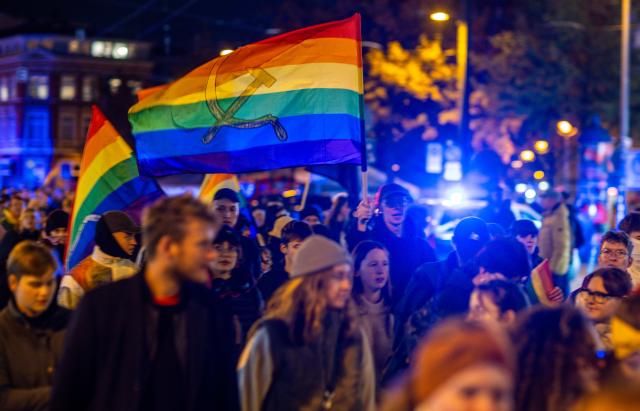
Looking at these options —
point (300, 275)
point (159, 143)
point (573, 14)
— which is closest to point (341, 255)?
point (300, 275)

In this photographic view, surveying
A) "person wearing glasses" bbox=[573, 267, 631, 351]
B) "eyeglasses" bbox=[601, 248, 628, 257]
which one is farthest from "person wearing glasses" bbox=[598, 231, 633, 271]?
"person wearing glasses" bbox=[573, 267, 631, 351]

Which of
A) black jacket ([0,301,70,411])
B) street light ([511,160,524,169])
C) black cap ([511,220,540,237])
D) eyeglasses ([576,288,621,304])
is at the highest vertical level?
street light ([511,160,524,169])

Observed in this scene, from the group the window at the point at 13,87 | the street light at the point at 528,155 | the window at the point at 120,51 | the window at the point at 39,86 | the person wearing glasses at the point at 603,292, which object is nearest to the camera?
the person wearing glasses at the point at 603,292

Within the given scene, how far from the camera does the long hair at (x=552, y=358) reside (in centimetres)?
400

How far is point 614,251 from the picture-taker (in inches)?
311

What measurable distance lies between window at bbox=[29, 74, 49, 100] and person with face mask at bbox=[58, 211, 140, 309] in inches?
3660

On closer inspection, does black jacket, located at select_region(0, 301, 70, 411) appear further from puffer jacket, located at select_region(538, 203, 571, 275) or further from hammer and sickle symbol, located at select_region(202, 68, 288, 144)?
puffer jacket, located at select_region(538, 203, 571, 275)

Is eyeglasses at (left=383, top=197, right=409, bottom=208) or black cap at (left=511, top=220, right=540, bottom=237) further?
black cap at (left=511, top=220, right=540, bottom=237)

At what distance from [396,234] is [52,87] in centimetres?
9225

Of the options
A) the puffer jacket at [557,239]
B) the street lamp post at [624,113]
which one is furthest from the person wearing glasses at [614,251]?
the street lamp post at [624,113]

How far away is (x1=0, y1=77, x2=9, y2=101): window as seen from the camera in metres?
99.0

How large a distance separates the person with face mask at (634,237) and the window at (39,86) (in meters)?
92.0

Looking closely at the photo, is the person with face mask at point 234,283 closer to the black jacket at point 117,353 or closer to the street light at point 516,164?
the black jacket at point 117,353

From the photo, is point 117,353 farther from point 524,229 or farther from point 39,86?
point 39,86
